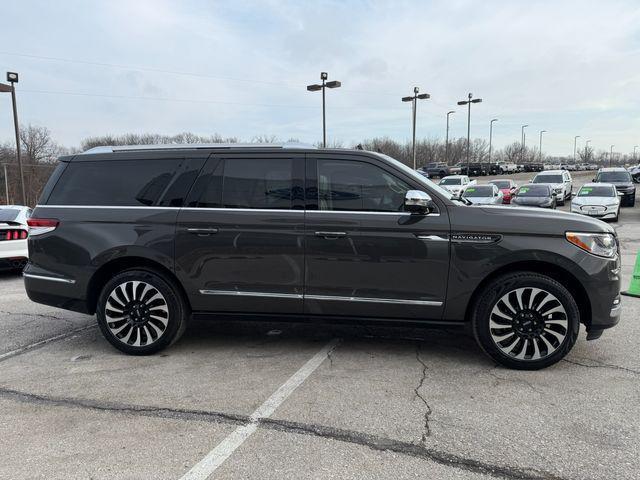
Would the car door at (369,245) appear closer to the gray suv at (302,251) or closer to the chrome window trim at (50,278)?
the gray suv at (302,251)

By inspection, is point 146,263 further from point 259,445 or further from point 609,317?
point 609,317

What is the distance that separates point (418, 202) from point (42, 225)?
360 cm

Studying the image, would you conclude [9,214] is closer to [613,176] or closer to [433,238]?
[433,238]

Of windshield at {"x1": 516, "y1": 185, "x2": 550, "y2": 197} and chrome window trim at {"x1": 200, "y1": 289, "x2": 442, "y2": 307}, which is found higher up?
windshield at {"x1": 516, "y1": 185, "x2": 550, "y2": 197}

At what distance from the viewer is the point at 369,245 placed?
4.18 m

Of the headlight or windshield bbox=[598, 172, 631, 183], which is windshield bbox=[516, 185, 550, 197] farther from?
the headlight

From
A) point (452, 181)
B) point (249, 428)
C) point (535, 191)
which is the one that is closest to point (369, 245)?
point (249, 428)

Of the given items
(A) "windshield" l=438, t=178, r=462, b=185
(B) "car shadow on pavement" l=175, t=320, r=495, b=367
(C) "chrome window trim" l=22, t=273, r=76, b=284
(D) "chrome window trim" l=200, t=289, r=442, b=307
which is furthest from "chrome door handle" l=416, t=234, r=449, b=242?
(A) "windshield" l=438, t=178, r=462, b=185

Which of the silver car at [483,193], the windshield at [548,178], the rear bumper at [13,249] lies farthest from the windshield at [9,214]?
the windshield at [548,178]

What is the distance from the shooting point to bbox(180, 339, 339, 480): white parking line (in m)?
2.76

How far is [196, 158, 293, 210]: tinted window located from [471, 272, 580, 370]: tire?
1.95 meters

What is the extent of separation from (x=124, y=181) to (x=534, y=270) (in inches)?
152

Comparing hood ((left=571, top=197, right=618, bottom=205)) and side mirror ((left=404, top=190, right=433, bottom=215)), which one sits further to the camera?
hood ((left=571, top=197, right=618, bottom=205))

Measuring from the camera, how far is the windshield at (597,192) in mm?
20234
